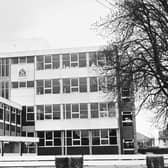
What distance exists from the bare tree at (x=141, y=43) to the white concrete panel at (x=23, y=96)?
3008 centimetres

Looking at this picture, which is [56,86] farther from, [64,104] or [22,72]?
[22,72]

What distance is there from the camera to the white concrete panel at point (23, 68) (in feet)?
156

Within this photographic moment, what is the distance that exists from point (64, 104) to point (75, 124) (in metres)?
2.92

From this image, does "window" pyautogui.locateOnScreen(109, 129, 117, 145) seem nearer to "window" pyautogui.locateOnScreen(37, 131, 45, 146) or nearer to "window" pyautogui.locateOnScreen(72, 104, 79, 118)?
"window" pyautogui.locateOnScreen(72, 104, 79, 118)

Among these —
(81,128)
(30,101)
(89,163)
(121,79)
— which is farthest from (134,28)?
(30,101)

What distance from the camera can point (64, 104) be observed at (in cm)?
4588

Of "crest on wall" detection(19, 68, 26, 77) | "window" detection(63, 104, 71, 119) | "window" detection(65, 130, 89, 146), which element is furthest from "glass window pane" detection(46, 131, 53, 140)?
"crest on wall" detection(19, 68, 26, 77)

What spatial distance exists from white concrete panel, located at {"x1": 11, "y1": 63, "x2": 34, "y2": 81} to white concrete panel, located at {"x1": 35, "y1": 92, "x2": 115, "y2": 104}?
3007mm

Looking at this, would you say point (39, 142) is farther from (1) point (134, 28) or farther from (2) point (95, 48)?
(1) point (134, 28)

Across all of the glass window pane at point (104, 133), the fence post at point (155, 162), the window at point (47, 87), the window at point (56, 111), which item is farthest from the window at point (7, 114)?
the fence post at point (155, 162)

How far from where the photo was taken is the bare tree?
16703 mm

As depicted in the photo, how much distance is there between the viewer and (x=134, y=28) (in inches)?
697

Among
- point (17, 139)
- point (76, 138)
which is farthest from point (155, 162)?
point (76, 138)

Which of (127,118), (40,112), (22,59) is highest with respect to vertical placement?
(22,59)
